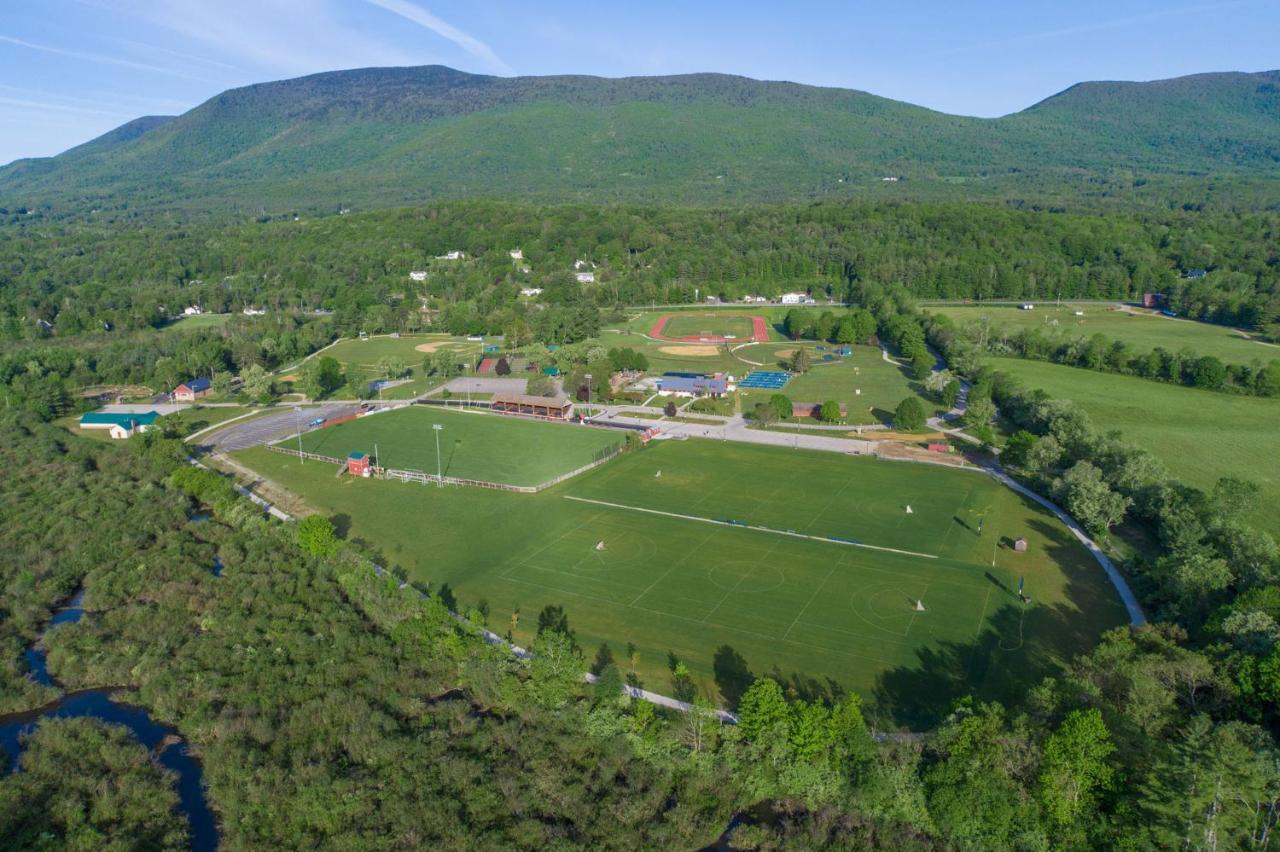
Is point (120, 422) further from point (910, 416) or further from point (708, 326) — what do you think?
point (708, 326)

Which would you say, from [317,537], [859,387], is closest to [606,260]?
[859,387]

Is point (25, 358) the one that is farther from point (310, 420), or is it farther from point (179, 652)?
point (179, 652)

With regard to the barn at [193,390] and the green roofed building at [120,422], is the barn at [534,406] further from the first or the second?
the barn at [193,390]

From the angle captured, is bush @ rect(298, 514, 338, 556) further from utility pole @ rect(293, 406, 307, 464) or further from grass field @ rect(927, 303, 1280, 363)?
grass field @ rect(927, 303, 1280, 363)

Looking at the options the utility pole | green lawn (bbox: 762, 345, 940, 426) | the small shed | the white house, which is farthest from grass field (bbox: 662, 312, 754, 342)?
the small shed

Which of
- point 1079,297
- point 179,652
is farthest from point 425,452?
point 1079,297
